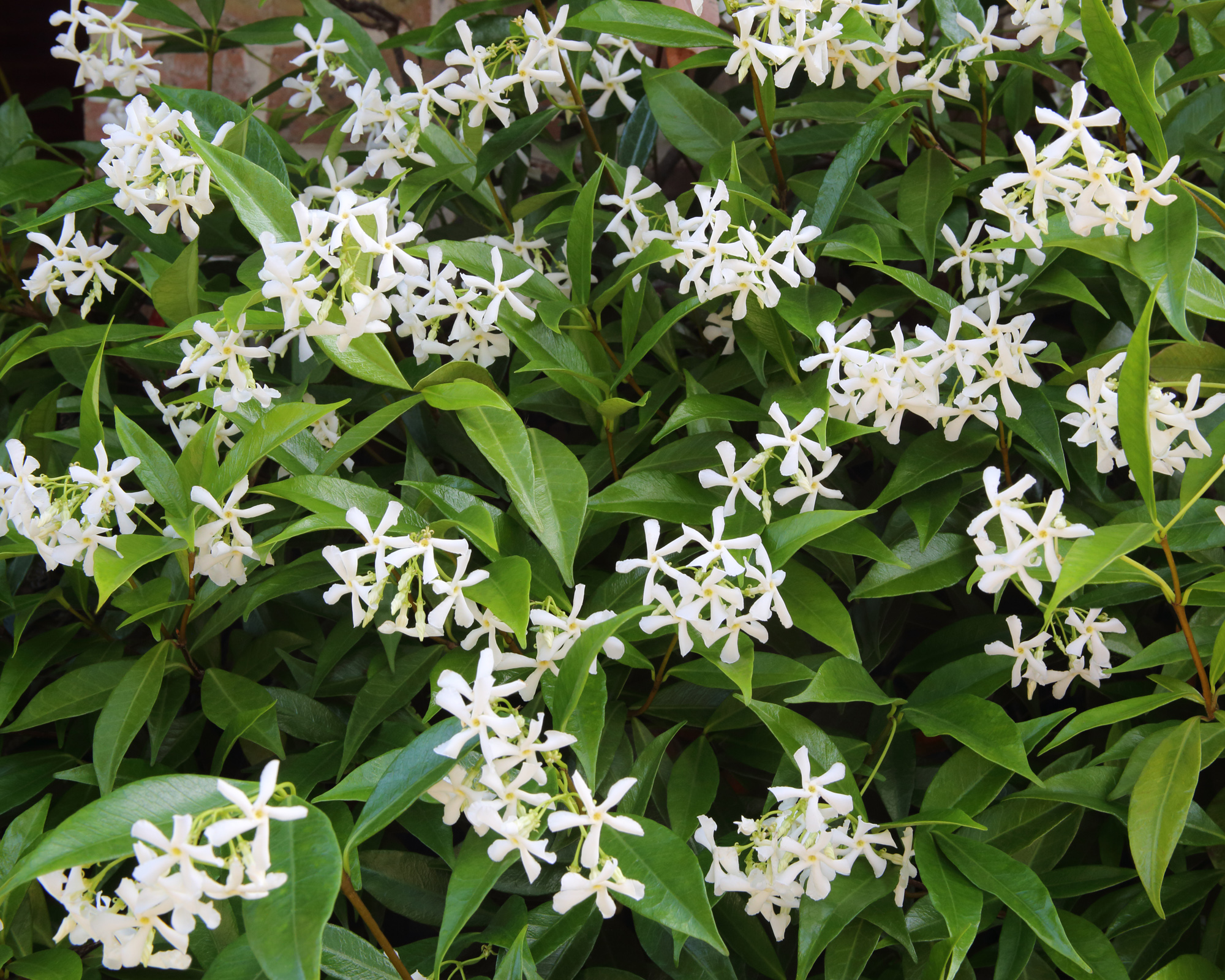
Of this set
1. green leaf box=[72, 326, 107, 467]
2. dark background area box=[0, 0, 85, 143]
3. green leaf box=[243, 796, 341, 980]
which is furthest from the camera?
dark background area box=[0, 0, 85, 143]

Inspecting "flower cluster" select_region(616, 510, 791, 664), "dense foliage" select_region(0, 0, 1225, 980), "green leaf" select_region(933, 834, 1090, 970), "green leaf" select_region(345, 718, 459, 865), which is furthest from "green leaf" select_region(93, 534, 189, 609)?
"green leaf" select_region(933, 834, 1090, 970)

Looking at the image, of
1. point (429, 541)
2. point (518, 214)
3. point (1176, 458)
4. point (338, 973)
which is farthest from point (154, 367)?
point (1176, 458)

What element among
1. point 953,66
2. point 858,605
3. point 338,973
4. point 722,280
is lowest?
point 338,973

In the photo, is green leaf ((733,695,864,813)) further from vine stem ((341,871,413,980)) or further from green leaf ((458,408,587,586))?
vine stem ((341,871,413,980))

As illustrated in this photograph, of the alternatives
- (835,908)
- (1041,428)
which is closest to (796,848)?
(835,908)

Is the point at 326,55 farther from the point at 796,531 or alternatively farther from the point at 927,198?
the point at 796,531

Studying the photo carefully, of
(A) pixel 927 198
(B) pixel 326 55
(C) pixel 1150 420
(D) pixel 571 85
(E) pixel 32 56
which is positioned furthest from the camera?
(E) pixel 32 56

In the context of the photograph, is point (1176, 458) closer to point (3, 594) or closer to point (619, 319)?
point (619, 319)
